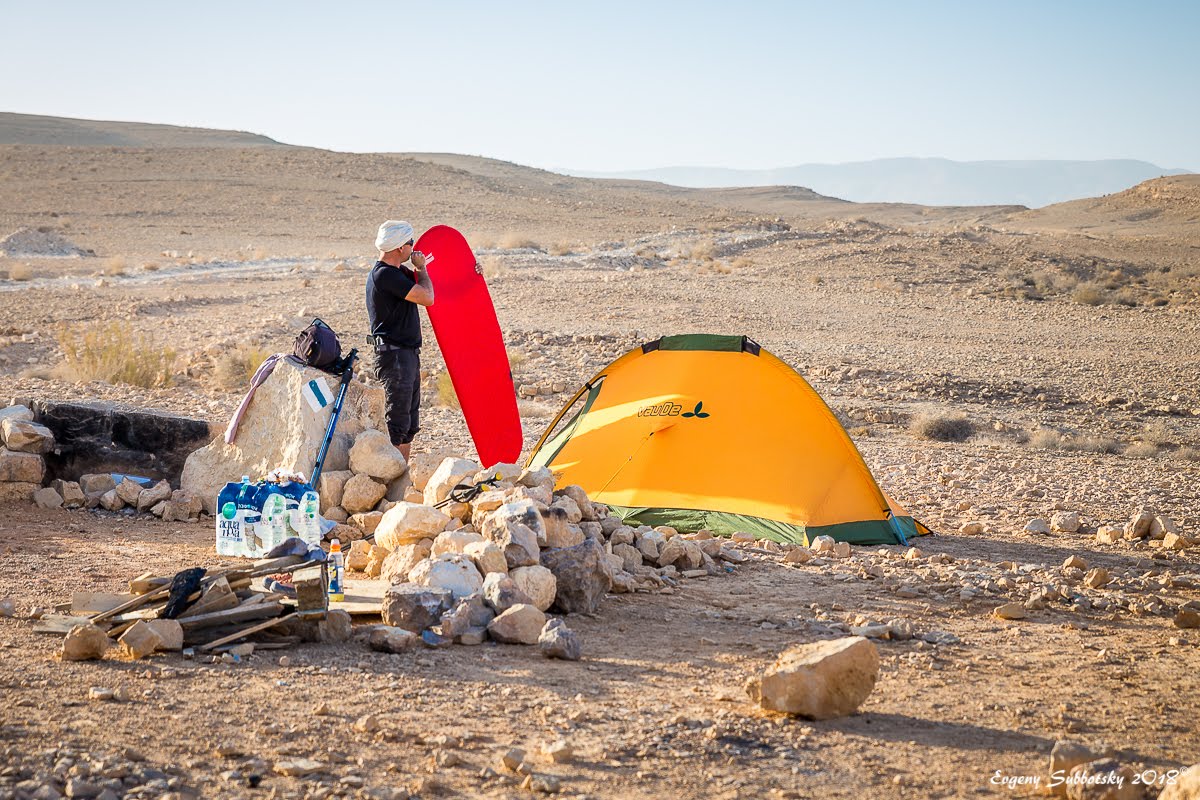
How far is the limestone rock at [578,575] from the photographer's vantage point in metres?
5.73

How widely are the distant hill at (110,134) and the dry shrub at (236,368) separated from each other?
75475 mm

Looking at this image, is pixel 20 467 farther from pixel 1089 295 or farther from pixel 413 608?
pixel 1089 295

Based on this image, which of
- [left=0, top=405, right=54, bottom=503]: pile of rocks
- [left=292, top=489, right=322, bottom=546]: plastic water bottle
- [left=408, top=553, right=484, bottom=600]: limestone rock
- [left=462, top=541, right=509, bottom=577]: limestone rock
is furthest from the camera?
[left=0, top=405, right=54, bottom=503]: pile of rocks

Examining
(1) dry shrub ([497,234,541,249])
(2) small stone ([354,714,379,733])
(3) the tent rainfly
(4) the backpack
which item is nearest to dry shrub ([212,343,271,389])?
(4) the backpack

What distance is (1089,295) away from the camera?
22062 millimetres

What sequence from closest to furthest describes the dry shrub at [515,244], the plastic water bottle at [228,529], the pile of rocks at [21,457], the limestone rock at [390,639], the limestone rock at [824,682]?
the limestone rock at [824,682]
the limestone rock at [390,639]
the plastic water bottle at [228,529]
the pile of rocks at [21,457]
the dry shrub at [515,244]

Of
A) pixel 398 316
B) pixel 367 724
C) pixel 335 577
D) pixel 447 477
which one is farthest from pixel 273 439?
pixel 367 724

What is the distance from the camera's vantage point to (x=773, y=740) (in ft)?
13.3

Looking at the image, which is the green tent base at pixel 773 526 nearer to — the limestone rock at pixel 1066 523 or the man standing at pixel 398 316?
the limestone rock at pixel 1066 523

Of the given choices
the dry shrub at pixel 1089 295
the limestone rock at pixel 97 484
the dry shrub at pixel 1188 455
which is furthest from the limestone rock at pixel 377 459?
the dry shrub at pixel 1089 295

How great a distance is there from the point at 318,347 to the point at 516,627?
3338 millimetres

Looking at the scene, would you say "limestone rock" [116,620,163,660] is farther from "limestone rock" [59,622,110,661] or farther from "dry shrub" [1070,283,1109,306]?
"dry shrub" [1070,283,1109,306]

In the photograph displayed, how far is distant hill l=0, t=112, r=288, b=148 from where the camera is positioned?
86.6 meters

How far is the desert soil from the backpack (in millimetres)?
1382
